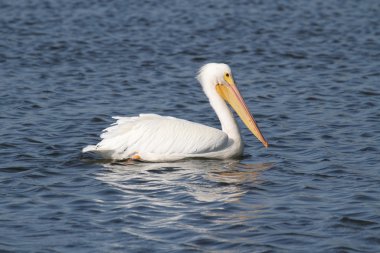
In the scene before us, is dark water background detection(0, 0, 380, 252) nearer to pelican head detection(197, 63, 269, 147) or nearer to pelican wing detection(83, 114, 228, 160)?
pelican wing detection(83, 114, 228, 160)

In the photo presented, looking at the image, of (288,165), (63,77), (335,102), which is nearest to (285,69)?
(335,102)

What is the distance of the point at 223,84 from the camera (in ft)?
26.6

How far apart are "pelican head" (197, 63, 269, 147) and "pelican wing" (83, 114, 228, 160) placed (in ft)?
2.20

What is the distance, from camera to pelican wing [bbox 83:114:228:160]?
7.36m

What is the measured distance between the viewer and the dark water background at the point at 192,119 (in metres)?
5.57

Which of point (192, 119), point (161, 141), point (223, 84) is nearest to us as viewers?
point (161, 141)

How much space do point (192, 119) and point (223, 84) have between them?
1162 millimetres

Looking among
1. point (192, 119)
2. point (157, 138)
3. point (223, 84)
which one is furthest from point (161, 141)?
point (192, 119)

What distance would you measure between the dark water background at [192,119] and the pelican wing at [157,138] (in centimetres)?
15

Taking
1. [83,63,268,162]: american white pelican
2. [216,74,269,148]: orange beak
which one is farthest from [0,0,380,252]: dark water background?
[216,74,269,148]: orange beak

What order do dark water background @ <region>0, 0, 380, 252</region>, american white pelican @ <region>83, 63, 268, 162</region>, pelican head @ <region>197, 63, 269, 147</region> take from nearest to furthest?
dark water background @ <region>0, 0, 380, 252</region> < american white pelican @ <region>83, 63, 268, 162</region> < pelican head @ <region>197, 63, 269, 147</region>

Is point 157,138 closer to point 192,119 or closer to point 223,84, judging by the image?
point 223,84

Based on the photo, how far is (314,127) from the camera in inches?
344

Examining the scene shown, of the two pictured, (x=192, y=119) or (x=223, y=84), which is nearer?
(x=223, y=84)
